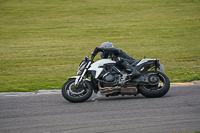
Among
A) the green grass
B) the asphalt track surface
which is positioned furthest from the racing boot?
the green grass

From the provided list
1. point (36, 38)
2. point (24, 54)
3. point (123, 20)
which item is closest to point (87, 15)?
point (123, 20)

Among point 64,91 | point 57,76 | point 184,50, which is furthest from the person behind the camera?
point 184,50

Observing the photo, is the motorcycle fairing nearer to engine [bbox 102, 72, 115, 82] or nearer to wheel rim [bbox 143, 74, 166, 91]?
engine [bbox 102, 72, 115, 82]

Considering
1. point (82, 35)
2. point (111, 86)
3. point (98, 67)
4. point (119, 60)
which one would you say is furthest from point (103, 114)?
point (82, 35)

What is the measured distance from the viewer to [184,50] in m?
16.8

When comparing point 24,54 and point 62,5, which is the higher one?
point 62,5

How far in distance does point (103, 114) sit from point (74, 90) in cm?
141

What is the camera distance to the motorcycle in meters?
7.30

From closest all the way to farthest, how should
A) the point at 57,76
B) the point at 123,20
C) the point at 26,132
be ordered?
the point at 26,132 → the point at 57,76 → the point at 123,20

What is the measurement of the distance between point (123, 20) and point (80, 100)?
67.9 ft

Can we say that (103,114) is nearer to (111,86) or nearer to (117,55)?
(111,86)

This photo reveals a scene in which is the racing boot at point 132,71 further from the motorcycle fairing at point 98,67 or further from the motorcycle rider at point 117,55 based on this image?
the motorcycle fairing at point 98,67

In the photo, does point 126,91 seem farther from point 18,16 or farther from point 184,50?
point 18,16

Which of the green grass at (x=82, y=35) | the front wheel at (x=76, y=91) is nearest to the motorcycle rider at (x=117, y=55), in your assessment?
the front wheel at (x=76, y=91)
